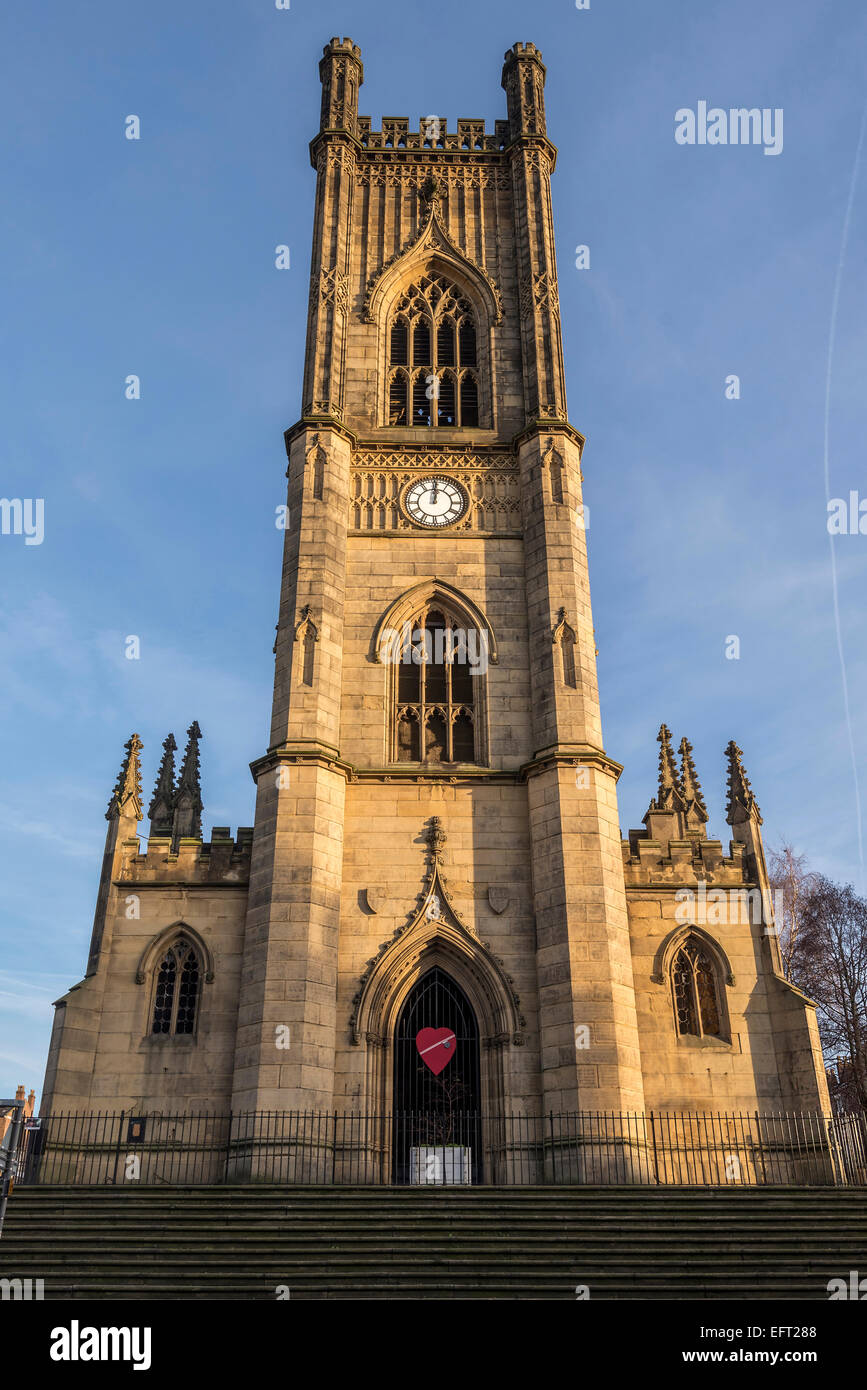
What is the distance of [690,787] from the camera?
83.4 feet

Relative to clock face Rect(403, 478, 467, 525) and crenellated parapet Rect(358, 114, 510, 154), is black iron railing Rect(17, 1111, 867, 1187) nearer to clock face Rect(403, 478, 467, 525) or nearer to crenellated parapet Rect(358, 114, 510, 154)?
clock face Rect(403, 478, 467, 525)

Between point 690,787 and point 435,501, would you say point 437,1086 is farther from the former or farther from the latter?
point 435,501

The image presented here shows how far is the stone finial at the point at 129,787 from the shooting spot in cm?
2289

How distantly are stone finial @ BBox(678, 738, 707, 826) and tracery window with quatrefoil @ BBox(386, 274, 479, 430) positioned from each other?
9.33m

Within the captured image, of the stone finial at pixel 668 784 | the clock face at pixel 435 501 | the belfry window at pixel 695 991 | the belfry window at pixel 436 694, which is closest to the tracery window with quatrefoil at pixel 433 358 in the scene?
the clock face at pixel 435 501

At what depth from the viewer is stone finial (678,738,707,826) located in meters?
25.0

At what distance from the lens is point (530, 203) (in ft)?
96.8

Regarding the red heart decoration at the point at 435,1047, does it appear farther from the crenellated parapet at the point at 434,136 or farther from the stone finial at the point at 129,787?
the crenellated parapet at the point at 434,136

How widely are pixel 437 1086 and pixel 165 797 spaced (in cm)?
851

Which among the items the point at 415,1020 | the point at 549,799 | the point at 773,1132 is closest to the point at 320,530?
the point at 549,799

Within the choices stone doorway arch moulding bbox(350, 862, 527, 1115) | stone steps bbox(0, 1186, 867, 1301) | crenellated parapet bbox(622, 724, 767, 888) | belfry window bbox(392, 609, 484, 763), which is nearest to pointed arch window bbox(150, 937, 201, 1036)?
stone doorway arch moulding bbox(350, 862, 527, 1115)

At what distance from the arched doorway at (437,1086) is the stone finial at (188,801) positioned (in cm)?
584

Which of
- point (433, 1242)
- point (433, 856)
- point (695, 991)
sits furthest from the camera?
point (433, 856)

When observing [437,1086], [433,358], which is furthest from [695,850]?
[433,358]
